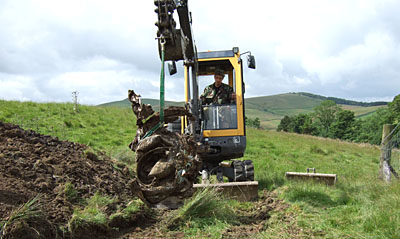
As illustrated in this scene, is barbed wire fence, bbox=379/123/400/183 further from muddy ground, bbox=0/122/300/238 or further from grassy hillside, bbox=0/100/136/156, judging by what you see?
grassy hillside, bbox=0/100/136/156

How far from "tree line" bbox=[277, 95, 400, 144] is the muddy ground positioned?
51.8 meters

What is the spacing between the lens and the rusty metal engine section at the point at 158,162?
4.14 metres

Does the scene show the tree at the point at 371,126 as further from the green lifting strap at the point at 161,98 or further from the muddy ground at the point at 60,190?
the green lifting strap at the point at 161,98

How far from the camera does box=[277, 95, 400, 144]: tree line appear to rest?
→ 54.0 metres

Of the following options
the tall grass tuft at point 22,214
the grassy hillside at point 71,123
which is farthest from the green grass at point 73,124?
the tall grass tuft at point 22,214

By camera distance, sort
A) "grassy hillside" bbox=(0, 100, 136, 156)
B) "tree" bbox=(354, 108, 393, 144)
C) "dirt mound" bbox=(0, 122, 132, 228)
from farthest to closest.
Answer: "tree" bbox=(354, 108, 393, 144) → "grassy hillside" bbox=(0, 100, 136, 156) → "dirt mound" bbox=(0, 122, 132, 228)

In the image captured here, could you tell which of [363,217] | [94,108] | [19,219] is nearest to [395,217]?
[363,217]

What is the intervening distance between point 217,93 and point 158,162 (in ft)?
11.2

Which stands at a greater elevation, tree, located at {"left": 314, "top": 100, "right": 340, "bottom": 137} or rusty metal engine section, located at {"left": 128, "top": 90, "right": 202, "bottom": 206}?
tree, located at {"left": 314, "top": 100, "right": 340, "bottom": 137}

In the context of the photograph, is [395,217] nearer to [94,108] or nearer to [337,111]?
[94,108]

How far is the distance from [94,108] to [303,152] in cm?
1159

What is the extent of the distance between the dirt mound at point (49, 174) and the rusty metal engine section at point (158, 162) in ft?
3.54

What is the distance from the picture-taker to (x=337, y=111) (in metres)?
69.9

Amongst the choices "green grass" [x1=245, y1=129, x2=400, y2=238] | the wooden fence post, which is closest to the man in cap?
"green grass" [x1=245, y1=129, x2=400, y2=238]
